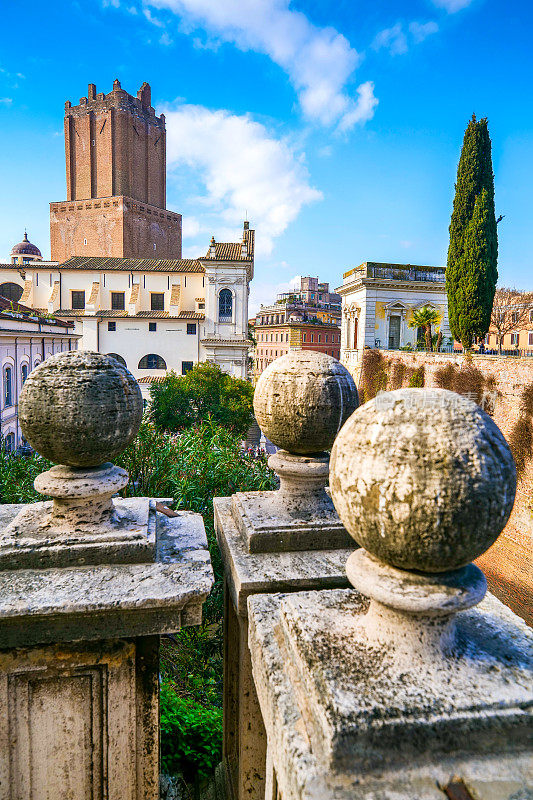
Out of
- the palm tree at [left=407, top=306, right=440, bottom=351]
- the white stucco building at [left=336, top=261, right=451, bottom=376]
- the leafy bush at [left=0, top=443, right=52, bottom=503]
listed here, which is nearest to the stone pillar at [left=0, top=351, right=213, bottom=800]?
the leafy bush at [left=0, top=443, right=52, bottom=503]

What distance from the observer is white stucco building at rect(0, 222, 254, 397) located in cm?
3597

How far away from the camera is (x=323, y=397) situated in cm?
243

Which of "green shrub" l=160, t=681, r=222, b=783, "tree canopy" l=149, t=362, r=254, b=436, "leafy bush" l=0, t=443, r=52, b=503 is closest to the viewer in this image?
"green shrub" l=160, t=681, r=222, b=783

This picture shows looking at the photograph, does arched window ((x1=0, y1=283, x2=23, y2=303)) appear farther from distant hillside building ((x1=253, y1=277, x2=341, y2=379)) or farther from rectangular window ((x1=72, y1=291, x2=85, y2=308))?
distant hillside building ((x1=253, y1=277, x2=341, y2=379))

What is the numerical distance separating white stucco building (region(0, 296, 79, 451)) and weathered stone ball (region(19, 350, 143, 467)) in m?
17.5

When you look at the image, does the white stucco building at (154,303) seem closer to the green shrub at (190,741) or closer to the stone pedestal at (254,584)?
the green shrub at (190,741)

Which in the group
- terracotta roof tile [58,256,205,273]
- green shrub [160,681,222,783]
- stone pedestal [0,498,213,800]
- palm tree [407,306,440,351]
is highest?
terracotta roof tile [58,256,205,273]

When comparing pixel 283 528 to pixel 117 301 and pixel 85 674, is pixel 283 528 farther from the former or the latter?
pixel 117 301

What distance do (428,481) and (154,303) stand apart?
134ft

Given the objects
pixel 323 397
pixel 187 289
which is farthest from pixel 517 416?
pixel 187 289

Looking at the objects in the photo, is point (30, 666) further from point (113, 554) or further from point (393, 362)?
point (393, 362)

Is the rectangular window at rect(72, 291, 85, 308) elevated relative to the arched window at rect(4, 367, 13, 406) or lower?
elevated

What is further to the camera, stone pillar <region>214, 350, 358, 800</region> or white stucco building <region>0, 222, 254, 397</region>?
white stucco building <region>0, 222, 254, 397</region>

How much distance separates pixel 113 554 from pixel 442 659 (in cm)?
141
